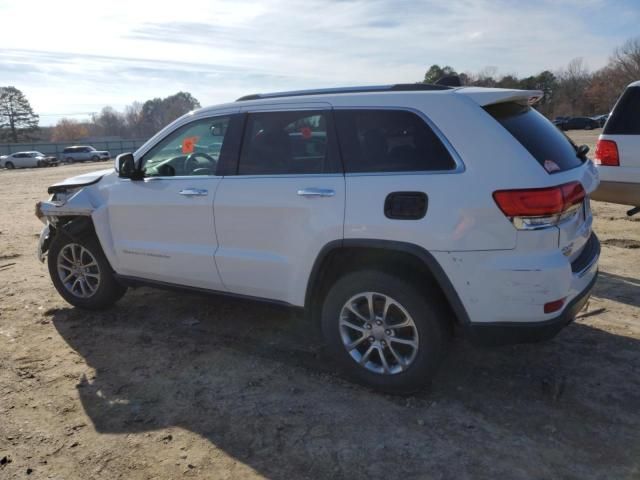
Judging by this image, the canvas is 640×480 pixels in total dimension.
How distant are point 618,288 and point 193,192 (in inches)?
164

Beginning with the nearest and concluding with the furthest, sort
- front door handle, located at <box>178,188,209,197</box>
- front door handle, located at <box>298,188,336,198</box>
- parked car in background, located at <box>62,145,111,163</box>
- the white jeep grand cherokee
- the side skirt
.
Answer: the white jeep grand cherokee < front door handle, located at <box>298,188,336,198</box> < the side skirt < front door handle, located at <box>178,188,209,197</box> < parked car in background, located at <box>62,145,111,163</box>

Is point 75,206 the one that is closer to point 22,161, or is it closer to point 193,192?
point 193,192

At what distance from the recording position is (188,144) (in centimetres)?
445

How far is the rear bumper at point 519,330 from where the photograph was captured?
3123mm

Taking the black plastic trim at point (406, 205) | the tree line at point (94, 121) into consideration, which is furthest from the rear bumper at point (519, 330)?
the tree line at point (94, 121)

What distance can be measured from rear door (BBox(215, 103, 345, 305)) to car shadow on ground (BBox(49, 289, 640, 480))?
638 millimetres

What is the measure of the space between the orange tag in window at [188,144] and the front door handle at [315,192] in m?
1.24

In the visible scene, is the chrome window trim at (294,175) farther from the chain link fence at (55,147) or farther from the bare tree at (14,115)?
the bare tree at (14,115)

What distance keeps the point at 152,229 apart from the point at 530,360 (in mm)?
3129

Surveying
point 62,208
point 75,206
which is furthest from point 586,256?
point 62,208

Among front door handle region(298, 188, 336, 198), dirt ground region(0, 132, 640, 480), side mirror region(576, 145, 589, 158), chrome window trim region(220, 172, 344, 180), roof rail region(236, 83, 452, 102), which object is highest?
roof rail region(236, 83, 452, 102)

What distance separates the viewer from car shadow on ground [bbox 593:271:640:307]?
512 centimetres

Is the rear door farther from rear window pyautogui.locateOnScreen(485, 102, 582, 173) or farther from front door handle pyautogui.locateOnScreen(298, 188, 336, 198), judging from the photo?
rear window pyautogui.locateOnScreen(485, 102, 582, 173)

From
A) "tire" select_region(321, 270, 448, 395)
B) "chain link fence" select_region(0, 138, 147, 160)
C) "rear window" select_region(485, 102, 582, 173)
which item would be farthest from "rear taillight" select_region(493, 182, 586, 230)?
"chain link fence" select_region(0, 138, 147, 160)
